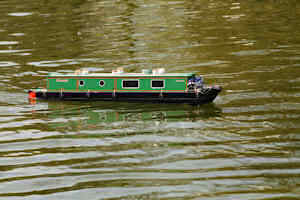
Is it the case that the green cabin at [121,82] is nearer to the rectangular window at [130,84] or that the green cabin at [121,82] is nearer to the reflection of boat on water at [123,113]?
the rectangular window at [130,84]

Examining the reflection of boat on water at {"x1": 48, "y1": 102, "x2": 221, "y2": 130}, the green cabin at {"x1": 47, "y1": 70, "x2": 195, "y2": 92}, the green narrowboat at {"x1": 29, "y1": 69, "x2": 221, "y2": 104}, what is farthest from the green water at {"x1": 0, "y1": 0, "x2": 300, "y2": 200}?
the green cabin at {"x1": 47, "y1": 70, "x2": 195, "y2": 92}

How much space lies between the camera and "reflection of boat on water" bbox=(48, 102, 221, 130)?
3278cm

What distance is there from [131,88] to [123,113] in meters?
2.48

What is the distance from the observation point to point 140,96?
118 feet

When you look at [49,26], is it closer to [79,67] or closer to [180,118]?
[79,67]

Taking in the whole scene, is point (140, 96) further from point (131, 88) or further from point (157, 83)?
point (157, 83)

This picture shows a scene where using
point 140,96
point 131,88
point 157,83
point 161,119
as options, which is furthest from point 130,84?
point 161,119

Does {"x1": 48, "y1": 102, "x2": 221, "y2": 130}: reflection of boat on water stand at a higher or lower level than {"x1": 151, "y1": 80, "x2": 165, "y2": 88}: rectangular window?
lower

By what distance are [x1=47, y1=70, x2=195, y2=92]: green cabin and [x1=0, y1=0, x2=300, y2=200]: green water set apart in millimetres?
982

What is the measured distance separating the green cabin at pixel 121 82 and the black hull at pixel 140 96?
238 mm

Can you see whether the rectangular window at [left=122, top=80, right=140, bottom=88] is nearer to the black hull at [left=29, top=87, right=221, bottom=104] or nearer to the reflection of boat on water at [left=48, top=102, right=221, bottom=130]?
the black hull at [left=29, top=87, right=221, bottom=104]

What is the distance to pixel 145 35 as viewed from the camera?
56.8 metres

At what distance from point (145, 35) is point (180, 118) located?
82.5 ft

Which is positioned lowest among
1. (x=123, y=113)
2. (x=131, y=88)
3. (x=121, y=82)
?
(x=123, y=113)
